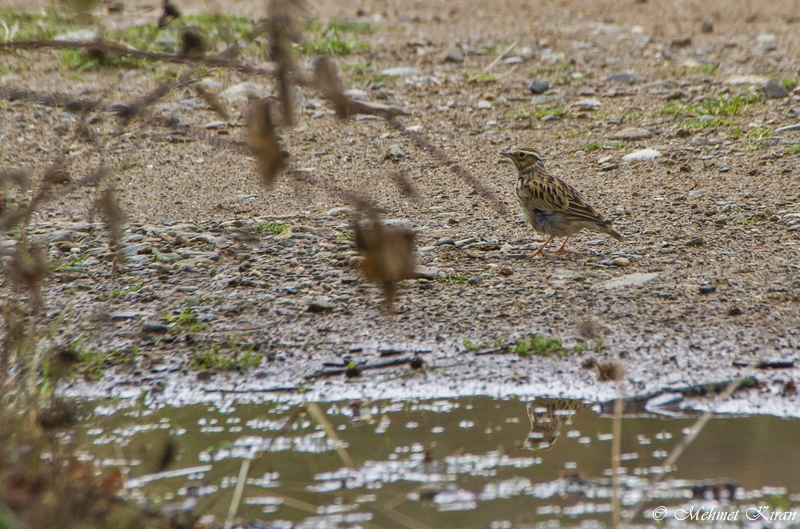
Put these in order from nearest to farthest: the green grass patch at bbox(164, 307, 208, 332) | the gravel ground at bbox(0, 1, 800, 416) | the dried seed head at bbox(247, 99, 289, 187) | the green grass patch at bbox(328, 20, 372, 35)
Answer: the dried seed head at bbox(247, 99, 289, 187), the gravel ground at bbox(0, 1, 800, 416), the green grass patch at bbox(164, 307, 208, 332), the green grass patch at bbox(328, 20, 372, 35)

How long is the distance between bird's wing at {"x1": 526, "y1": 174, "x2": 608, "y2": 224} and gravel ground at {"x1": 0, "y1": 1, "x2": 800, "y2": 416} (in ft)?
1.02

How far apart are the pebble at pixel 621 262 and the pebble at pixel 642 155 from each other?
2.72 meters

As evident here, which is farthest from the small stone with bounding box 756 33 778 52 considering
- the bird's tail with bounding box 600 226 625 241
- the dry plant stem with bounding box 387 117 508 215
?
the dry plant stem with bounding box 387 117 508 215

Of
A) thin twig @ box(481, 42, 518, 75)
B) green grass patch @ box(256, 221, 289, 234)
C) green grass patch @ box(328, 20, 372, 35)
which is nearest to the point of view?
green grass patch @ box(256, 221, 289, 234)

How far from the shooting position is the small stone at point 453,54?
519 inches

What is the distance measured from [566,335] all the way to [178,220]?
3.84 m

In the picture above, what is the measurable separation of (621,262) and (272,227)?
106 inches

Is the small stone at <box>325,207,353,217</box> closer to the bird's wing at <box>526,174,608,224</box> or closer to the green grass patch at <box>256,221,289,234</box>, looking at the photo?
the green grass patch at <box>256,221,289,234</box>

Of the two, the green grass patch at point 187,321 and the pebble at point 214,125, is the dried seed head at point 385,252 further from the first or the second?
the pebble at point 214,125

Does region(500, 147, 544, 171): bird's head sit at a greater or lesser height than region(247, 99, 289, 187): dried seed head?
greater

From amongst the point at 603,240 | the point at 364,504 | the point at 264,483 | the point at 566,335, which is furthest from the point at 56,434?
the point at 603,240

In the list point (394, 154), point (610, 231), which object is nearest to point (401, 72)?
point (394, 154)

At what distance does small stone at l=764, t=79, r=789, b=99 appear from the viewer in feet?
35.8

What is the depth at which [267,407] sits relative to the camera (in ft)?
17.1
